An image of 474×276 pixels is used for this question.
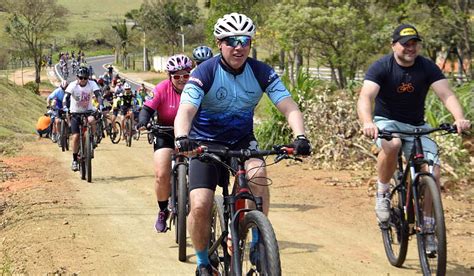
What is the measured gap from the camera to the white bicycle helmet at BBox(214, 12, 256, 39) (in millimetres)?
4922

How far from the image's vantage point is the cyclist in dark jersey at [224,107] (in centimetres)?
495

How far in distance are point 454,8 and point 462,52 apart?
378 centimetres

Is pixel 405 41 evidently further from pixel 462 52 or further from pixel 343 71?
pixel 343 71

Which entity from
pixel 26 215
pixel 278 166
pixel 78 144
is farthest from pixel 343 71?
pixel 26 215

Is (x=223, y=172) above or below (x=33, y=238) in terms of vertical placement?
above

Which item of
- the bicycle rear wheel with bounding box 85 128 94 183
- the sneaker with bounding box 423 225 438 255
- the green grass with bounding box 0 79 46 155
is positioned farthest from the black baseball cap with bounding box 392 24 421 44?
the green grass with bounding box 0 79 46 155

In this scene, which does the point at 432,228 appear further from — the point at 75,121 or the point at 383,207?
the point at 75,121

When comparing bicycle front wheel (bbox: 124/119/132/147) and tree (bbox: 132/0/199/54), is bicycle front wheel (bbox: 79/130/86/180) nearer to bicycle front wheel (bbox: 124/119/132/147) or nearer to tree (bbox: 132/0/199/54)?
bicycle front wheel (bbox: 124/119/132/147)

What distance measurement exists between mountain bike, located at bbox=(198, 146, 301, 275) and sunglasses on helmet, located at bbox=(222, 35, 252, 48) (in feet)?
2.63

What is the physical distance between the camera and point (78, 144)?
1282 centimetres

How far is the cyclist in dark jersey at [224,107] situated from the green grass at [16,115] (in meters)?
13.0

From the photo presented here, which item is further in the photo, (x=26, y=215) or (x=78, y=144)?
(x=78, y=144)

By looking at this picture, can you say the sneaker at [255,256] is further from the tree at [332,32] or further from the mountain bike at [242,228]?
the tree at [332,32]

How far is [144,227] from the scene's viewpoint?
8.43 metres
